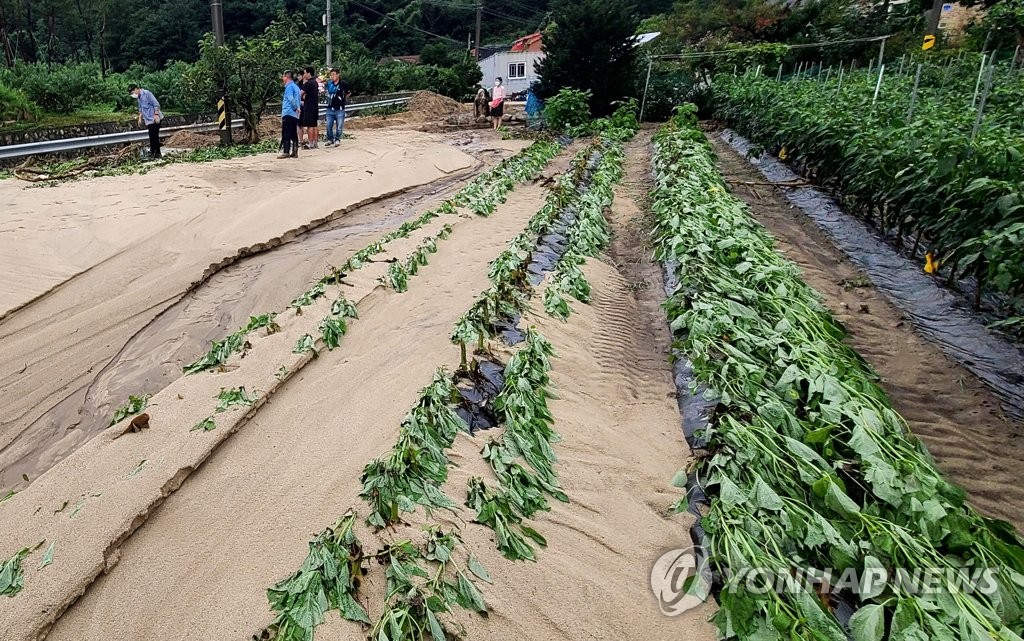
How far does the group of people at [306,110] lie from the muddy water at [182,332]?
177 inches

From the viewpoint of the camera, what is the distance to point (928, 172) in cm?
601

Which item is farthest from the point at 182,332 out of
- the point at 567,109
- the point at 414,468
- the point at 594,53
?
the point at 594,53

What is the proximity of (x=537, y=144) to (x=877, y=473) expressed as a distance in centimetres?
1233

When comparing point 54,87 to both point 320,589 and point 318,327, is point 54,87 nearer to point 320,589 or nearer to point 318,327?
point 318,327

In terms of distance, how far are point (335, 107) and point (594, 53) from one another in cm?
773

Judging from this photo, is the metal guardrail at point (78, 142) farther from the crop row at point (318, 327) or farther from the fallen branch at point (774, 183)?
the fallen branch at point (774, 183)

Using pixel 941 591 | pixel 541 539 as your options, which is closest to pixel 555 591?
pixel 541 539

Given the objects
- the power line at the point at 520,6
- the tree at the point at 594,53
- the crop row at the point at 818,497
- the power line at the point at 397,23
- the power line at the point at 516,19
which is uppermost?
the power line at the point at 520,6

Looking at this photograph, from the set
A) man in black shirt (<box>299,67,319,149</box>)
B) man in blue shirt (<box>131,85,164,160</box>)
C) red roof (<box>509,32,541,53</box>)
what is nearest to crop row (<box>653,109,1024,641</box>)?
man in black shirt (<box>299,67,319,149</box>)

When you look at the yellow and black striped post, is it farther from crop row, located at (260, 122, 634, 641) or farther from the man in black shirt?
crop row, located at (260, 122, 634, 641)

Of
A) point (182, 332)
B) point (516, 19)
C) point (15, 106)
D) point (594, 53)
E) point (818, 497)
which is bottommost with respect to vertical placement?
point (182, 332)

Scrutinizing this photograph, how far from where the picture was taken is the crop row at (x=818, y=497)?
2.24 metres

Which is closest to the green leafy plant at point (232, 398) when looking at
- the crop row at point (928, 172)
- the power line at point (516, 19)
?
the crop row at point (928, 172)

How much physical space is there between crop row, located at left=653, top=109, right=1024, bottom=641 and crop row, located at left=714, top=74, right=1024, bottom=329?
1.37 meters
